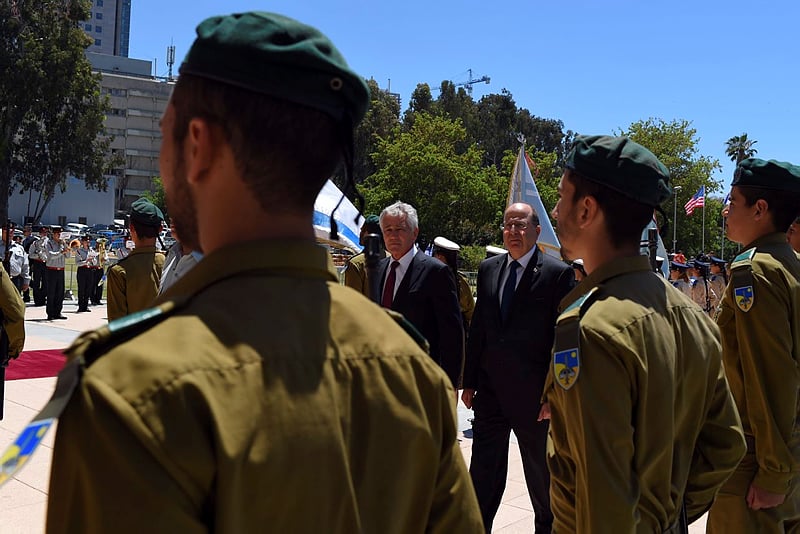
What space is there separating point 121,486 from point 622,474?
61.6 inches

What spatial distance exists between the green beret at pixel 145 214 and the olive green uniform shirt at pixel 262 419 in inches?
195

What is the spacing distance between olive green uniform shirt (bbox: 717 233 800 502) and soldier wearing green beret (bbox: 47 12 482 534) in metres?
2.19

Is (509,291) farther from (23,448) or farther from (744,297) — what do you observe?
(23,448)

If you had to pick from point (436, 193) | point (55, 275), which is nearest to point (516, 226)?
point (55, 275)

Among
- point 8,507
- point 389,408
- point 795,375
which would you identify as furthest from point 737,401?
point 8,507

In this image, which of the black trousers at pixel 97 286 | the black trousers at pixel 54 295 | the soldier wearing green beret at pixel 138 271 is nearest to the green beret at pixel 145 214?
the soldier wearing green beret at pixel 138 271

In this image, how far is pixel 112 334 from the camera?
3.50 feet

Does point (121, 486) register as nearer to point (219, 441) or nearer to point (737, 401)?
point (219, 441)

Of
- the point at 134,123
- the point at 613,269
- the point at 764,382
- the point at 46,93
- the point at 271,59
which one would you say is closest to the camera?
the point at 271,59

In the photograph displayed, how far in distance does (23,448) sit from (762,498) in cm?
302

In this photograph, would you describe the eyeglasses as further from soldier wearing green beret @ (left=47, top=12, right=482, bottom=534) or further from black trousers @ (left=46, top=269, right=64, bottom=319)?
black trousers @ (left=46, top=269, right=64, bottom=319)

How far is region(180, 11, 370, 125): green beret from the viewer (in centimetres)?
121

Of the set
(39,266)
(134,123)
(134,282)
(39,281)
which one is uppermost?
(134,282)

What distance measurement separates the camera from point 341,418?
121 centimetres
